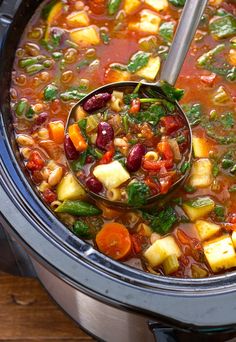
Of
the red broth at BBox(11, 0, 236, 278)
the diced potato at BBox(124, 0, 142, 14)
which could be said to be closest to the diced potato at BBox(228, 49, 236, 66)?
the red broth at BBox(11, 0, 236, 278)

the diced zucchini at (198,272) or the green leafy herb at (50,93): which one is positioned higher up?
the green leafy herb at (50,93)

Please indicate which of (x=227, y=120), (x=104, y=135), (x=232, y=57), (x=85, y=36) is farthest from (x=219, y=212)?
(x=85, y=36)

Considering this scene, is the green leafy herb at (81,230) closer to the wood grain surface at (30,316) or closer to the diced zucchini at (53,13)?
the wood grain surface at (30,316)

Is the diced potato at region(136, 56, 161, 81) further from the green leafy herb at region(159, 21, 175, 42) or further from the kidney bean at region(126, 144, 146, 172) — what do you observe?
the kidney bean at region(126, 144, 146, 172)

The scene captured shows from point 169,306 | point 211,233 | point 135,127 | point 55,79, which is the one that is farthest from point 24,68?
point 169,306

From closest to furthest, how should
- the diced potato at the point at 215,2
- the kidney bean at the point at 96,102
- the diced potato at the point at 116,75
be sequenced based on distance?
the kidney bean at the point at 96,102, the diced potato at the point at 116,75, the diced potato at the point at 215,2

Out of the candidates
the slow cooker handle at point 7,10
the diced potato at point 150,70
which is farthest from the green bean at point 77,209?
the slow cooker handle at point 7,10

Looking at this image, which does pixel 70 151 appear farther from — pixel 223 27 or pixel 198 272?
pixel 223 27
